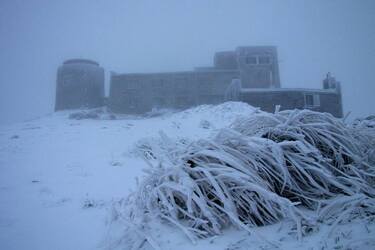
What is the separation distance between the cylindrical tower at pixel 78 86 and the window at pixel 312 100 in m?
23.3

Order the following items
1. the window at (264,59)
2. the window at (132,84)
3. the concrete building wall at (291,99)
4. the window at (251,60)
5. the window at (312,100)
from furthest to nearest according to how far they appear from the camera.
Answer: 1. the window at (264,59)
2. the window at (251,60)
3. the window at (132,84)
4. the window at (312,100)
5. the concrete building wall at (291,99)

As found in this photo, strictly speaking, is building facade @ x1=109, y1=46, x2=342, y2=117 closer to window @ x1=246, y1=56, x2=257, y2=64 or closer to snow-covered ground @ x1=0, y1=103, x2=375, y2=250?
window @ x1=246, y1=56, x2=257, y2=64

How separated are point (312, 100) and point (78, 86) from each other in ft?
82.8

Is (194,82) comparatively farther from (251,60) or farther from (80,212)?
(80,212)

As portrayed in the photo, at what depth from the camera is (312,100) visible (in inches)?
792

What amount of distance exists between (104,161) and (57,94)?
2963cm

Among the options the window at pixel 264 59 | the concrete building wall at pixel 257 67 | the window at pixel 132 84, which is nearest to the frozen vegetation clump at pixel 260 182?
the window at pixel 132 84

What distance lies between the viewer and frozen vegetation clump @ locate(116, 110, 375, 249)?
1616 millimetres

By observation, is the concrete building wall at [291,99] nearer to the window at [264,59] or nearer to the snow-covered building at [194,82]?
the snow-covered building at [194,82]

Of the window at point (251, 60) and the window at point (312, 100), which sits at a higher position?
the window at point (251, 60)

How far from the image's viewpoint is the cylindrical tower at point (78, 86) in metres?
30.1

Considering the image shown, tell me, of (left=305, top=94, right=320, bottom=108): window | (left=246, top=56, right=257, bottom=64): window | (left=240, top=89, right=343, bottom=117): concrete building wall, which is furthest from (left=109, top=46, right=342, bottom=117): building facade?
(left=305, top=94, right=320, bottom=108): window

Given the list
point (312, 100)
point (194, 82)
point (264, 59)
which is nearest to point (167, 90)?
point (194, 82)

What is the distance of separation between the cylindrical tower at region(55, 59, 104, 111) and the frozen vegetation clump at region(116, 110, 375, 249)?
30.4 m
